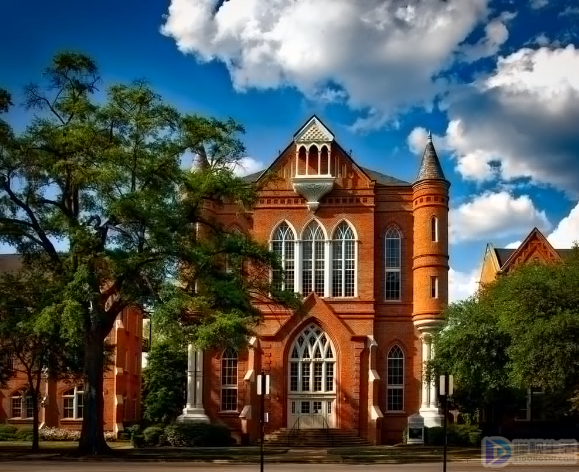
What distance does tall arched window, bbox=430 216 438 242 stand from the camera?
49.2m

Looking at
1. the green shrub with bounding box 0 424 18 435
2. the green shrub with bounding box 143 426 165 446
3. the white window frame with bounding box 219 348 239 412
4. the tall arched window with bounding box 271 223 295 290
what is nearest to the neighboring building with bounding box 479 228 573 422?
the tall arched window with bounding box 271 223 295 290

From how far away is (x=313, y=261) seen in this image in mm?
50438

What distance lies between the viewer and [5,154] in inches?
1357

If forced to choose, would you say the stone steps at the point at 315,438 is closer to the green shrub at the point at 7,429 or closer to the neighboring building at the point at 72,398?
the neighboring building at the point at 72,398

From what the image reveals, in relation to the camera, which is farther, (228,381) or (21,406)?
(21,406)

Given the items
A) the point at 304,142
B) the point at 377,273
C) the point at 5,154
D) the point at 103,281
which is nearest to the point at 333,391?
the point at 377,273

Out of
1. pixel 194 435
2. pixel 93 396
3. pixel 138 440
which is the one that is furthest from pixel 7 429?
pixel 93 396

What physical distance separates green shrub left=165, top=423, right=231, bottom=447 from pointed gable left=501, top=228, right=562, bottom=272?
73.4ft

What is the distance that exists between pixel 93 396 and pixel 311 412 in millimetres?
16534

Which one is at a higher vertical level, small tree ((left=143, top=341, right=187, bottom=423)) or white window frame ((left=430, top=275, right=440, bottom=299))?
white window frame ((left=430, top=275, right=440, bottom=299))

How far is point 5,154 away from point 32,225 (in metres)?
3.03

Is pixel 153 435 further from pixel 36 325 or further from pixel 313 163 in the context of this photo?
pixel 313 163

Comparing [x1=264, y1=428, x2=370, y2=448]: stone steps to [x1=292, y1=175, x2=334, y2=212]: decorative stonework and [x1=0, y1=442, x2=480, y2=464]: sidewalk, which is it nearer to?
[x1=0, y1=442, x2=480, y2=464]: sidewalk

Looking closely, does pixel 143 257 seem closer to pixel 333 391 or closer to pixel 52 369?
pixel 52 369
